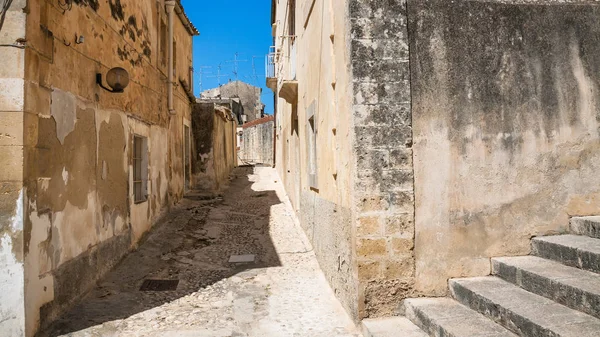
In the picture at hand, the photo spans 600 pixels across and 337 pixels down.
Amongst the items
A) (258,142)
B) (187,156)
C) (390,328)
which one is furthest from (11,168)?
(258,142)

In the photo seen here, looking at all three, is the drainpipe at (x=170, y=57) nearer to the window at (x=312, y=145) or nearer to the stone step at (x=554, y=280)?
the window at (x=312, y=145)

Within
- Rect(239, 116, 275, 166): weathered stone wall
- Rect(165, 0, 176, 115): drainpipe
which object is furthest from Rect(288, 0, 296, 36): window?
Rect(239, 116, 275, 166): weathered stone wall

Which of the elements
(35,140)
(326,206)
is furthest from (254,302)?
(35,140)

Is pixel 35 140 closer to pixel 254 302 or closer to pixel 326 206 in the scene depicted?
pixel 254 302

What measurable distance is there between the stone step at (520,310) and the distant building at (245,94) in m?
37.3

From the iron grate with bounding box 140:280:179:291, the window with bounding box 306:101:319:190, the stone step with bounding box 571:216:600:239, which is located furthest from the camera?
the window with bounding box 306:101:319:190

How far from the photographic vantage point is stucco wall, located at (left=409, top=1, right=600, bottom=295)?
417 cm

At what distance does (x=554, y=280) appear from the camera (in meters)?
3.35

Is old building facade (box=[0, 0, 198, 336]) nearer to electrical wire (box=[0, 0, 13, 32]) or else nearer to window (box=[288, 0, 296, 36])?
electrical wire (box=[0, 0, 13, 32])

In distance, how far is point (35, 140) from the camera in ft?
13.2

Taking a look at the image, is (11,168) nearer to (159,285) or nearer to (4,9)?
(4,9)

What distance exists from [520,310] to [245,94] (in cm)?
4019

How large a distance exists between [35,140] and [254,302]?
9.63 feet

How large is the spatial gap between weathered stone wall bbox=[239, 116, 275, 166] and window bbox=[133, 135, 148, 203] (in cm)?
1640
